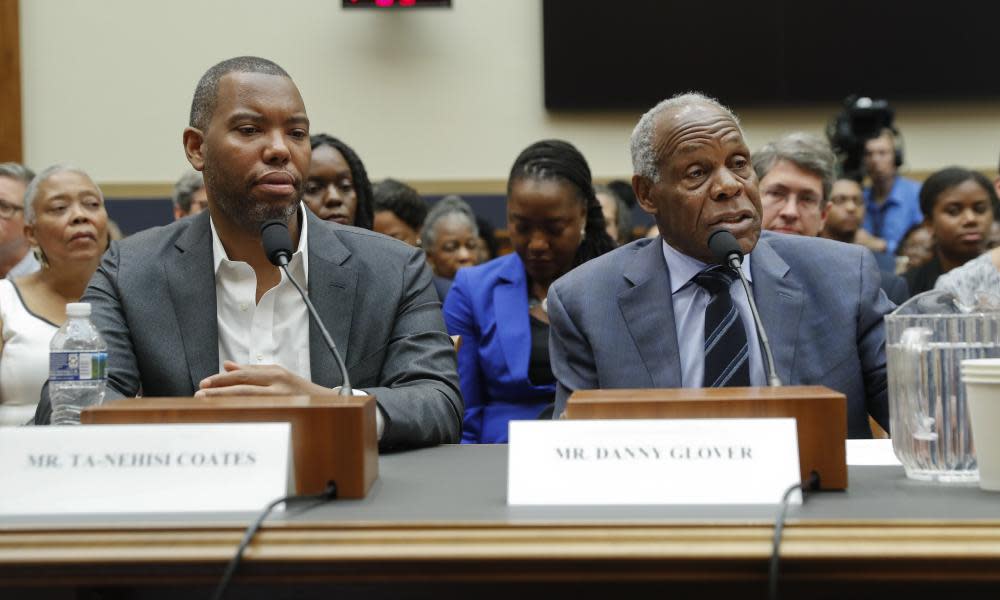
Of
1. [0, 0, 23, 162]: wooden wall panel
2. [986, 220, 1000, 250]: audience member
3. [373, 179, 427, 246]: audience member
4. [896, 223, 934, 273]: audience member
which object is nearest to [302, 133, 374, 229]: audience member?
[373, 179, 427, 246]: audience member

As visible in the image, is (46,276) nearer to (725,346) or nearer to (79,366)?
(79,366)

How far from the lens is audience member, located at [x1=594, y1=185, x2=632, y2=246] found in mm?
4284

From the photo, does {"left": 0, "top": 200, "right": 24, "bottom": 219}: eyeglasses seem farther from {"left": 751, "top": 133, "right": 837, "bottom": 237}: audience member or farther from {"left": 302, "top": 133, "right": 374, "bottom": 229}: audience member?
{"left": 751, "top": 133, "right": 837, "bottom": 237}: audience member

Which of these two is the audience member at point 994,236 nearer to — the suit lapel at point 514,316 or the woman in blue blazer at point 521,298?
the woman in blue blazer at point 521,298

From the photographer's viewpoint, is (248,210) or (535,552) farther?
(248,210)

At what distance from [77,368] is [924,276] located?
329cm

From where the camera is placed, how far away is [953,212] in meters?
4.37

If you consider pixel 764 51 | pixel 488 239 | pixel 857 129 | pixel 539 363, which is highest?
pixel 764 51

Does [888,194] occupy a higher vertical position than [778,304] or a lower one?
higher

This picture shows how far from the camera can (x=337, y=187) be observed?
11.2ft

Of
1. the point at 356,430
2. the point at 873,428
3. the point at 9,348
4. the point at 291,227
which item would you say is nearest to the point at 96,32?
the point at 9,348

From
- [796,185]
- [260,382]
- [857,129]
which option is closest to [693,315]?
[260,382]

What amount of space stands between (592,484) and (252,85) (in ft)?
3.68

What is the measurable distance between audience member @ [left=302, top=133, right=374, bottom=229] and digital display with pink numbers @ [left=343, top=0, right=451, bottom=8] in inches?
118
